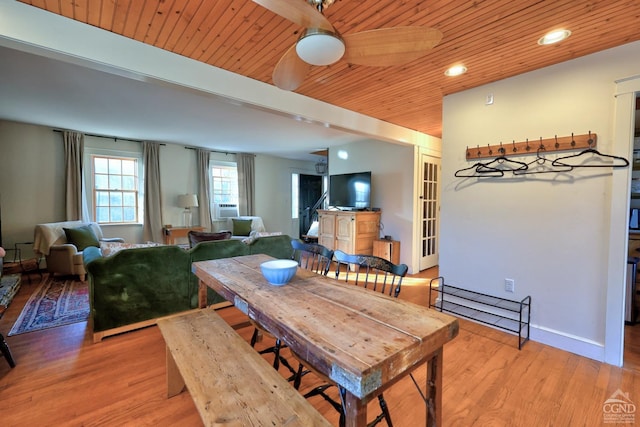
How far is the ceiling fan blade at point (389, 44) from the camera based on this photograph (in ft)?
4.41

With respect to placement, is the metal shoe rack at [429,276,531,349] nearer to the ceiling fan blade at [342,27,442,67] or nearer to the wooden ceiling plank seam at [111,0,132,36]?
the ceiling fan blade at [342,27,442,67]

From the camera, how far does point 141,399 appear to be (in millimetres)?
1742

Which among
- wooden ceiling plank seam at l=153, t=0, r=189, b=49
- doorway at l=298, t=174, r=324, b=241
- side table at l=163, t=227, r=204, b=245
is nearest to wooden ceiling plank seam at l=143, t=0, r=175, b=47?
wooden ceiling plank seam at l=153, t=0, r=189, b=49

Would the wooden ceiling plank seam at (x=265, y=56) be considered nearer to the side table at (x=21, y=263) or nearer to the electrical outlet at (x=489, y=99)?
the electrical outlet at (x=489, y=99)

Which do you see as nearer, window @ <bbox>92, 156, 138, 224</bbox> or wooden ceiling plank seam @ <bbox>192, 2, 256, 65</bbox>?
wooden ceiling plank seam @ <bbox>192, 2, 256, 65</bbox>

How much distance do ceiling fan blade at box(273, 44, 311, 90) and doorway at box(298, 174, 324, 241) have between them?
19.9 ft

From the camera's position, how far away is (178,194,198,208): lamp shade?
5.94 metres

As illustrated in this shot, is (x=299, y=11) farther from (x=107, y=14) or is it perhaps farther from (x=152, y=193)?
(x=152, y=193)

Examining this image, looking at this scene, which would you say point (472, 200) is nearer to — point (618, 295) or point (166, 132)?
point (618, 295)

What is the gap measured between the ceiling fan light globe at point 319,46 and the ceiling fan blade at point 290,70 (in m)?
0.16

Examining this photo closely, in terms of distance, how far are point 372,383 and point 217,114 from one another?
12.7 ft

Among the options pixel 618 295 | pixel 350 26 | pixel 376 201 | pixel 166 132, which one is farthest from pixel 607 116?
pixel 166 132

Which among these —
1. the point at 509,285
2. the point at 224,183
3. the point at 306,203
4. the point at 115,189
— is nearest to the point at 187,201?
the point at 224,183

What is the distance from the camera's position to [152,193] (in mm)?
5738
